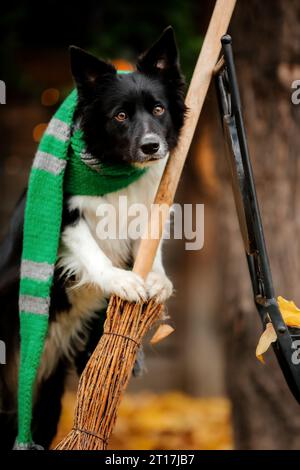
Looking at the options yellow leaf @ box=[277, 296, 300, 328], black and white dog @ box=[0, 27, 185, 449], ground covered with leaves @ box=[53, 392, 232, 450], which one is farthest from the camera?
ground covered with leaves @ box=[53, 392, 232, 450]

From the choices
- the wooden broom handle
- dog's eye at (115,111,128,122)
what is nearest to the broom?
the wooden broom handle

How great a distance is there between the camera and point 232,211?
14.4 feet

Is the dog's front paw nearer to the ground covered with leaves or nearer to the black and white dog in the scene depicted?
the black and white dog

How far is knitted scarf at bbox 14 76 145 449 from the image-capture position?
9.41 feet

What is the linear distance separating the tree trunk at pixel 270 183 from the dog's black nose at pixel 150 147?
1505mm

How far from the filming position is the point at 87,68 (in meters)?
2.88

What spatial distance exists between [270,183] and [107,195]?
4.73 ft

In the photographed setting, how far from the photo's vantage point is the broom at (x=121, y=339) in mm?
2678

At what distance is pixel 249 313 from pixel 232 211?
0.62 m

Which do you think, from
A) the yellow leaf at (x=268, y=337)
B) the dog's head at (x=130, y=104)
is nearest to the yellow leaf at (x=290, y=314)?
the yellow leaf at (x=268, y=337)

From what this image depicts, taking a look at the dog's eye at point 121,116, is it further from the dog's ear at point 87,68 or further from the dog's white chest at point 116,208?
the dog's white chest at point 116,208

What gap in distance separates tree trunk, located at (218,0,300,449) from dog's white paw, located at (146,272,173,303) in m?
1.40
